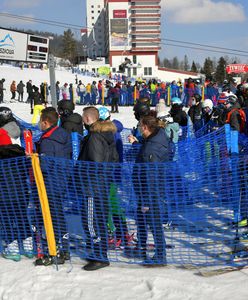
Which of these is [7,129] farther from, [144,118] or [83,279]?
[83,279]

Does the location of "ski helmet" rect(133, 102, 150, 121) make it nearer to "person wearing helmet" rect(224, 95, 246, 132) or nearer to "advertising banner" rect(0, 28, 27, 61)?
"person wearing helmet" rect(224, 95, 246, 132)

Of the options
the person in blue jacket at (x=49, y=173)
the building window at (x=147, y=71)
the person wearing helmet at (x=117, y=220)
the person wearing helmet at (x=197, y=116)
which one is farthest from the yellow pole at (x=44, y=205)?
the building window at (x=147, y=71)

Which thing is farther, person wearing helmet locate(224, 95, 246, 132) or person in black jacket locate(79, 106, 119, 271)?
person wearing helmet locate(224, 95, 246, 132)

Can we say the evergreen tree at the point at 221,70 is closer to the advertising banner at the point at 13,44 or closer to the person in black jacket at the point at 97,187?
the advertising banner at the point at 13,44

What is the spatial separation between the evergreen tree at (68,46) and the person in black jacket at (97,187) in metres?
118

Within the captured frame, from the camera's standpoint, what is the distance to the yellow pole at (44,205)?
3.90 m

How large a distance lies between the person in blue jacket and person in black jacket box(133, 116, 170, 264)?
2.63ft

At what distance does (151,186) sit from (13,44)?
18.0 metres

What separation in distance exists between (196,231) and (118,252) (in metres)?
0.93

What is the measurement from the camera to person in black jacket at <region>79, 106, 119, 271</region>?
3900 millimetres

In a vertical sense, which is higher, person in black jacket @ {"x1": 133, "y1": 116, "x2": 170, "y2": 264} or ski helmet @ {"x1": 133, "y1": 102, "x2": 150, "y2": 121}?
ski helmet @ {"x1": 133, "y1": 102, "x2": 150, "y2": 121}

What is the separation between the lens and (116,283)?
12.1ft

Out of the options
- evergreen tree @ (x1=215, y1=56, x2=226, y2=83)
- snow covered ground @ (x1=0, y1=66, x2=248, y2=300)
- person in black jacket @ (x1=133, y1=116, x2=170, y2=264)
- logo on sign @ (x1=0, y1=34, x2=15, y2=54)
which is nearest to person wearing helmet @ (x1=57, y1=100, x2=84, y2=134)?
person in black jacket @ (x1=133, y1=116, x2=170, y2=264)

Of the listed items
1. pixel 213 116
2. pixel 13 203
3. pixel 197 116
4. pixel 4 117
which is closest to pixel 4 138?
pixel 4 117
